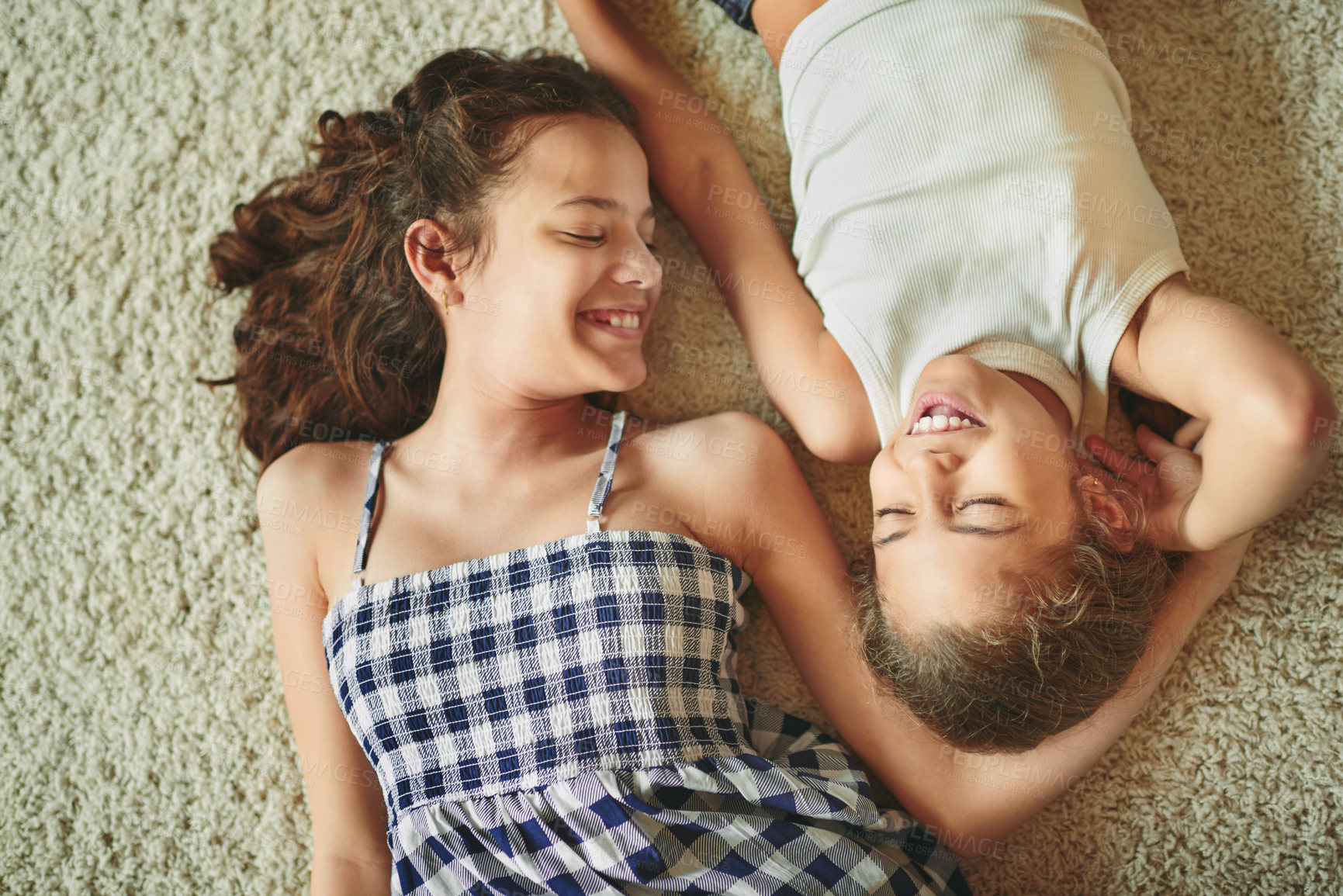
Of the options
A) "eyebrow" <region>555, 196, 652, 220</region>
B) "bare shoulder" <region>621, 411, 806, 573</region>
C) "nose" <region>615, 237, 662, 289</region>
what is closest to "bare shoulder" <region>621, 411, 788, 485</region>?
"bare shoulder" <region>621, 411, 806, 573</region>

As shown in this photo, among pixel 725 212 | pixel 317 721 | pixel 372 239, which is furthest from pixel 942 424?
pixel 317 721

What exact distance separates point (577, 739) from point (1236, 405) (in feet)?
3.03

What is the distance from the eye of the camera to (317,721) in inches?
52.7

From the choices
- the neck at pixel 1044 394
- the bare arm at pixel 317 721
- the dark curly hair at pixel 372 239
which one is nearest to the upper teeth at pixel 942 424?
the neck at pixel 1044 394

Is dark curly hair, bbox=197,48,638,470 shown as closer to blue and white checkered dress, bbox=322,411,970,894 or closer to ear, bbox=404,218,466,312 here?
ear, bbox=404,218,466,312

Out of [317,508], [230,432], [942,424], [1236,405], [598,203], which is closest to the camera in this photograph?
[1236,405]

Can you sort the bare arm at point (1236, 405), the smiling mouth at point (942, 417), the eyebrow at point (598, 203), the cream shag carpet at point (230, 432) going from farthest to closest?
1. the cream shag carpet at point (230, 432)
2. the eyebrow at point (598, 203)
3. the smiling mouth at point (942, 417)
4. the bare arm at point (1236, 405)

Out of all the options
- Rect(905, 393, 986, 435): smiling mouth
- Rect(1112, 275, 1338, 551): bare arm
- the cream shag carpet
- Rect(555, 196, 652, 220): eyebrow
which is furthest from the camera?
the cream shag carpet

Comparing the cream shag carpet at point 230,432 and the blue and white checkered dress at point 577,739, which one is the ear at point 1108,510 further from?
the blue and white checkered dress at point 577,739

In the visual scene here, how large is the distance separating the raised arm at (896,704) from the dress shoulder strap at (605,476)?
0.72 ft

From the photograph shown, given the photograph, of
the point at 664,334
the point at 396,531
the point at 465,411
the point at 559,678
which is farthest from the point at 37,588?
the point at 664,334

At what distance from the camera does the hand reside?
3.84 ft

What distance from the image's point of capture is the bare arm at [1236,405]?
100cm

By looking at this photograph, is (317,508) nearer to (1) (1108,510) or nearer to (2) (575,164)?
(2) (575,164)
